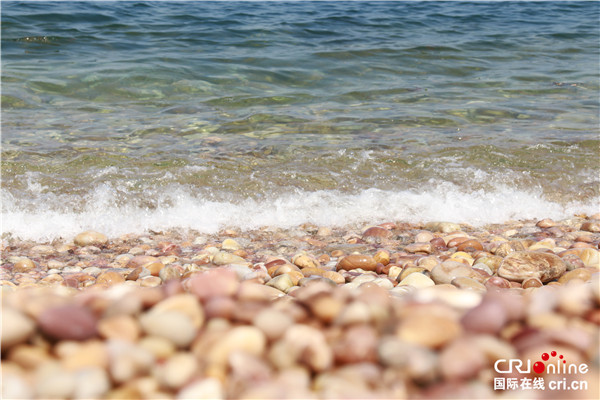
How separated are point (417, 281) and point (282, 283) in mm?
582

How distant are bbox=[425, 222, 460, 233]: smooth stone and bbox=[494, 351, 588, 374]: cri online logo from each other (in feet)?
8.21

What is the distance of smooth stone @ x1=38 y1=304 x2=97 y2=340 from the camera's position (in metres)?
0.99

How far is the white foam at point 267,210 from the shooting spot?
3.45 metres

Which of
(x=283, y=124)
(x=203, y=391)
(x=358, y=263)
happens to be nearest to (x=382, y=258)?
(x=358, y=263)

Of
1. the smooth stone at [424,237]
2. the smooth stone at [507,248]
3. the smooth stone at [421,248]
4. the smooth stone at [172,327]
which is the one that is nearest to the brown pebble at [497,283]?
the smooth stone at [507,248]

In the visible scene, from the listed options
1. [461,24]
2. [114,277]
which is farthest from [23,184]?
[461,24]

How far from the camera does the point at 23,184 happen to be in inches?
153

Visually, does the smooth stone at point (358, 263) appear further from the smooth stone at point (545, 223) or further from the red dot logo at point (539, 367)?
the red dot logo at point (539, 367)

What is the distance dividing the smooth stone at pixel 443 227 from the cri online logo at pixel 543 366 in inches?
98.5

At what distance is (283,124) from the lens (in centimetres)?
554

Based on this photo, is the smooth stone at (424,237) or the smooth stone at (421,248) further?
the smooth stone at (424,237)

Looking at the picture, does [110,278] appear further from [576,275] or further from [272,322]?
[576,275]

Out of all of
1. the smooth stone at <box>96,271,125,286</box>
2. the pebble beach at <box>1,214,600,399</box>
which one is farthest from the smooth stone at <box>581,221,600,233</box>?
the smooth stone at <box>96,271,125,286</box>

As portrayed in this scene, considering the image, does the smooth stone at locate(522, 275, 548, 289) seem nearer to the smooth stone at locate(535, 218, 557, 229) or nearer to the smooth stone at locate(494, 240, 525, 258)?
the smooth stone at locate(494, 240, 525, 258)
